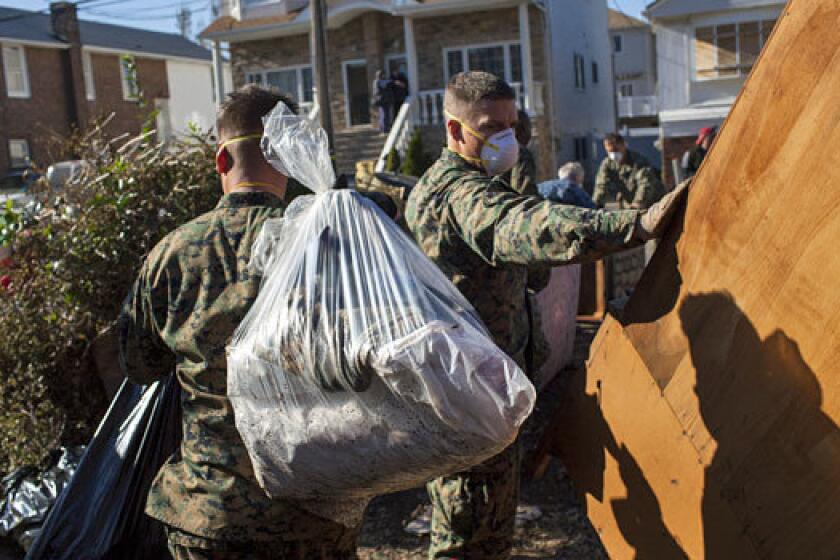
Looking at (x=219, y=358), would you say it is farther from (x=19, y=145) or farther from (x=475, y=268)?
(x=19, y=145)

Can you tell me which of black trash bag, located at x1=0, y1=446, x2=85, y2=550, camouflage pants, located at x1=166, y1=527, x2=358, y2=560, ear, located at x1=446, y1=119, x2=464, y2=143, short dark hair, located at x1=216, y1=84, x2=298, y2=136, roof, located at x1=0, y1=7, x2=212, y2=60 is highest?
roof, located at x1=0, y1=7, x2=212, y2=60

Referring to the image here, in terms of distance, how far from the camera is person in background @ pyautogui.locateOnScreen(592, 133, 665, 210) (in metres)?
9.66

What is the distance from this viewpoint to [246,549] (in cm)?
227

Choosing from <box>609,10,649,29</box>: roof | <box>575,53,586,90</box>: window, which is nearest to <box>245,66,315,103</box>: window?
<box>575,53,586,90</box>: window

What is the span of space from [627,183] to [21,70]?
26.8 meters

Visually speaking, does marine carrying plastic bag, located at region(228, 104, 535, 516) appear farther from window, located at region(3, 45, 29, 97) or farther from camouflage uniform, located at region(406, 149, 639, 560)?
window, located at region(3, 45, 29, 97)

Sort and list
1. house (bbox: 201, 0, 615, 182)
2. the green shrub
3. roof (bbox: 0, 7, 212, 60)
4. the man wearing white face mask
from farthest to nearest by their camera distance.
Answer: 1. roof (bbox: 0, 7, 212, 60)
2. house (bbox: 201, 0, 615, 182)
3. the green shrub
4. the man wearing white face mask

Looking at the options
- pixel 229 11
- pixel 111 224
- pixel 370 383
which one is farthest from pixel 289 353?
pixel 229 11

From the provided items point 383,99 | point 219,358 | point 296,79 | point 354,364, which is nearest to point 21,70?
point 296,79

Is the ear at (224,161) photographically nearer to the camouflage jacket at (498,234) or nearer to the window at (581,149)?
the camouflage jacket at (498,234)

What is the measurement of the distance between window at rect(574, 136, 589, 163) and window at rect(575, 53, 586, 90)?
5.13 ft

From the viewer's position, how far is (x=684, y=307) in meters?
2.37

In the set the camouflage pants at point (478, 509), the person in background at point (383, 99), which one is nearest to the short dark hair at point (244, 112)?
the camouflage pants at point (478, 509)

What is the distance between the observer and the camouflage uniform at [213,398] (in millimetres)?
2240
